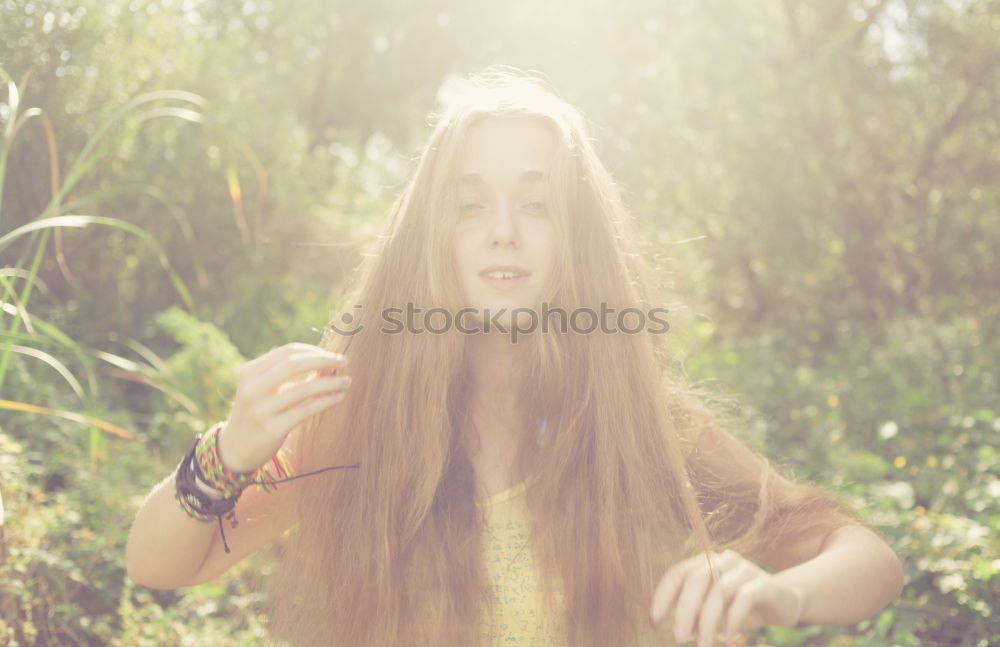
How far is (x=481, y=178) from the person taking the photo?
5.54ft

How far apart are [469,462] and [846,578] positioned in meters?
0.75

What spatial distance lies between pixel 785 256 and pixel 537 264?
20.9 ft

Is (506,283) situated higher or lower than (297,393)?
higher

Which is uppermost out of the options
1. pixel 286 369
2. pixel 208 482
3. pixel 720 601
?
pixel 286 369

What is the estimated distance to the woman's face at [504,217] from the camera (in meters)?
1.64

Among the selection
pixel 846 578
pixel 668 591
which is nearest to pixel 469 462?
pixel 668 591

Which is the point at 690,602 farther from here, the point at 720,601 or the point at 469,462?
the point at 469,462

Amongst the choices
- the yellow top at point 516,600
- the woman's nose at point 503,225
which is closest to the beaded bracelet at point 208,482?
the yellow top at point 516,600

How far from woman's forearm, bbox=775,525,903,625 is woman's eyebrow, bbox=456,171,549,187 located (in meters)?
0.88

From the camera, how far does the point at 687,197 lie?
746 centimetres

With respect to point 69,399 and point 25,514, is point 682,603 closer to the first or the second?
point 25,514

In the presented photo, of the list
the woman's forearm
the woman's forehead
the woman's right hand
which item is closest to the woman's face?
the woman's forehead

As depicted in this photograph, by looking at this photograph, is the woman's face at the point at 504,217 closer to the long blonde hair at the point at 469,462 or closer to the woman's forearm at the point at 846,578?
the long blonde hair at the point at 469,462

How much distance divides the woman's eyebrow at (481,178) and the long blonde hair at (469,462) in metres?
0.03
